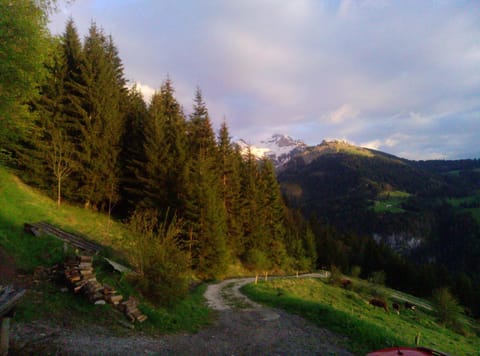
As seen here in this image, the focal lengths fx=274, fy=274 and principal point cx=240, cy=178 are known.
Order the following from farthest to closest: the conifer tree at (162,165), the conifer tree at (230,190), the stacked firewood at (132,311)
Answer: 1. the conifer tree at (230,190)
2. the conifer tree at (162,165)
3. the stacked firewood at (132,311)

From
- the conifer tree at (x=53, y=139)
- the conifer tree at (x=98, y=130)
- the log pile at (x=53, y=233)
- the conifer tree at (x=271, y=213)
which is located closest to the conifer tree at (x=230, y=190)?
the conifer tree at (x=271, y=213)

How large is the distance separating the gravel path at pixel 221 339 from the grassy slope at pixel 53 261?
936mm

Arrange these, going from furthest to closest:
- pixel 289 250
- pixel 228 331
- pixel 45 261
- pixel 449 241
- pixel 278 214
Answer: pixel 449 241 → pixel 289 250 → pixel 278 214 → pixel 45 261 → pixel 228 331

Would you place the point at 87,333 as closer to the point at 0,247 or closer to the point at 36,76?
the point at 0,247

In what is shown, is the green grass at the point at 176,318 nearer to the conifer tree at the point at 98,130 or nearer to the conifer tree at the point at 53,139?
the conifer tree at the point at 53,139

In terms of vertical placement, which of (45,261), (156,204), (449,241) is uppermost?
(156,204)

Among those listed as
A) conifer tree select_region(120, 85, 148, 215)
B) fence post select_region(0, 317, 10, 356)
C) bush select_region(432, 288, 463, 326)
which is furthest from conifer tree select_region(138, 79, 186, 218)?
bush select_region(432, 288, 463, 326)

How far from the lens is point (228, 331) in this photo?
A: 12.6m

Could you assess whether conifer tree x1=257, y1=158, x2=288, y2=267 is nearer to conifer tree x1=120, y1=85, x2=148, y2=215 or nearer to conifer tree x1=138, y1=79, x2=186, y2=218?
conifer tree x1=138, y1=79, x2=186, y2=218

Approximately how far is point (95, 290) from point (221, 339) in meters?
5.61

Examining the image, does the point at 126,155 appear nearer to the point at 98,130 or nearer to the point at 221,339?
the point at 98,130

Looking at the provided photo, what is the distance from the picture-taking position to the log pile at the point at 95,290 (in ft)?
36.8

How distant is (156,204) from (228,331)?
66.1ft

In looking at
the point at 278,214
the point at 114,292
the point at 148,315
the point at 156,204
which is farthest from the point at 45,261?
the point at 278,214
